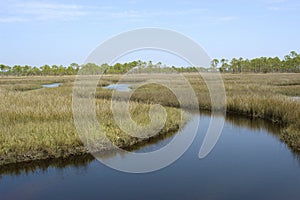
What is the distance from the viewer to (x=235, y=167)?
31.2 ft

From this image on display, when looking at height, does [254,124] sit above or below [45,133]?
below

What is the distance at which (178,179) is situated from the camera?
28.3 ft

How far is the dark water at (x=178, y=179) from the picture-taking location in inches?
300

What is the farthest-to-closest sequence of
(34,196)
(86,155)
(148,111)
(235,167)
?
1. (148,111)
2. (86,155)
3. (235,167)
4. (34,196)

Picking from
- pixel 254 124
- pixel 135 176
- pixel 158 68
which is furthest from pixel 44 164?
pixel 158 68

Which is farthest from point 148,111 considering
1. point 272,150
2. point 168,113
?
point 272,150

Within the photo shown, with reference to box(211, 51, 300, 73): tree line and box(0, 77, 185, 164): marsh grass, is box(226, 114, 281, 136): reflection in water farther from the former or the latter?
box(211, 51, 300, 73): tree line

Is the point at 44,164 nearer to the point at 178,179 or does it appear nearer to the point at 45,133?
the point at 45,133

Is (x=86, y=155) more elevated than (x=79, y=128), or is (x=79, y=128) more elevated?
(x=79, y=128)

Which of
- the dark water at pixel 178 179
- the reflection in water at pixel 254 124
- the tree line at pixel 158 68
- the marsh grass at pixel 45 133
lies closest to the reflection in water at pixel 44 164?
the dark water at pixel 178 179

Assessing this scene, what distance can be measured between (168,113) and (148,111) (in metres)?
1.32

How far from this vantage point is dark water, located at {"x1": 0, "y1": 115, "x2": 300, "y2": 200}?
7617 mm

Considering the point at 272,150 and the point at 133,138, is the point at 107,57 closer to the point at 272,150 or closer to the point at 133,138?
the point at 133,138

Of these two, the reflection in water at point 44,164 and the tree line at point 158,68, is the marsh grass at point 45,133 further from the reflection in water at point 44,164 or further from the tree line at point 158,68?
the tree line at point 158,68
